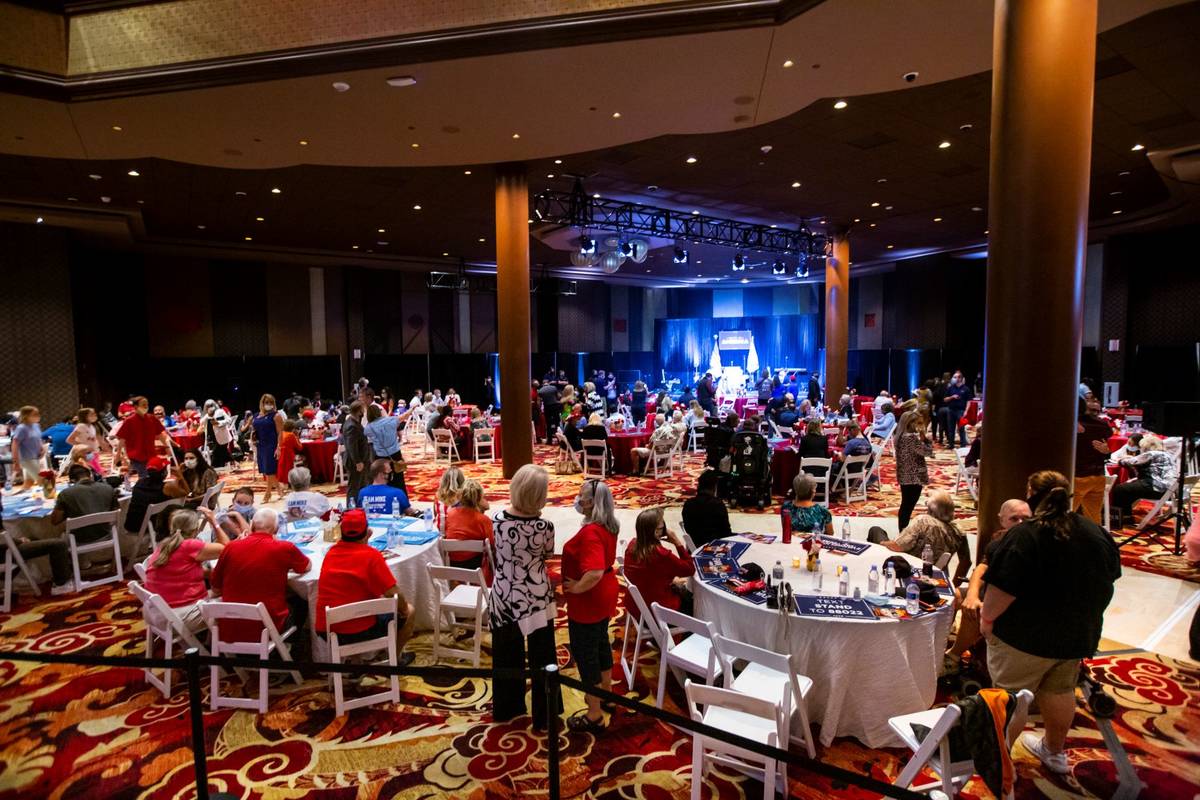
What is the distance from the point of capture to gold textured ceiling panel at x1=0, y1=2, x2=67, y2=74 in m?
6.30

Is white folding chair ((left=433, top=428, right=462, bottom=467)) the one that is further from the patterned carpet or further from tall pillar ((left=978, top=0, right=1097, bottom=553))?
tall pillar ((left=978, top=0, right=1097, bottom=553))

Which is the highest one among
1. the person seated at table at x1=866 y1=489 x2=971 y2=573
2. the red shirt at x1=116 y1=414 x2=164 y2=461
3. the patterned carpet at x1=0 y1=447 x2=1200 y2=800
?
the red shirt at x1=116 y1=414 x2=164 y2=461

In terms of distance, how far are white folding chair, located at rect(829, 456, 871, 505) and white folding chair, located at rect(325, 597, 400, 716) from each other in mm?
6770

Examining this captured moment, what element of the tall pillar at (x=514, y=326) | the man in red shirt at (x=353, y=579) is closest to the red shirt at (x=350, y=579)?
the man in red shirt at (x=353, y=579)

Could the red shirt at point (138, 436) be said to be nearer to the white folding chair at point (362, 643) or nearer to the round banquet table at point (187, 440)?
the round banquet table at point (187, 440)

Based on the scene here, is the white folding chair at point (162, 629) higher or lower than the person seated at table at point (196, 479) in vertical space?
lower

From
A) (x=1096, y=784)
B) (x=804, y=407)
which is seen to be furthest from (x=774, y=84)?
(x=804, y=407)

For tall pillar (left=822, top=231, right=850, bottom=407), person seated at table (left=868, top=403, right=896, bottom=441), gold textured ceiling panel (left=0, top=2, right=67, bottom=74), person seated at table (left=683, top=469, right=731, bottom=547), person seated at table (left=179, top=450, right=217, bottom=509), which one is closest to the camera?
person seated at table (left=683, top=469, right=731, bottom=547)

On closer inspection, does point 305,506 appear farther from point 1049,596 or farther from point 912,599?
point 1049,596

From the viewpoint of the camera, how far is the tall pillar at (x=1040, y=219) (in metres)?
3.88

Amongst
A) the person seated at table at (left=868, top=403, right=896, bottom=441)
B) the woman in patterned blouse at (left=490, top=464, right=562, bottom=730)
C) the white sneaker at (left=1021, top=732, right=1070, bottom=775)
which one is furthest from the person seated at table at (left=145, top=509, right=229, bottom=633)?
the person seated at table at (left=868, top=403, right=896, bottom=441)

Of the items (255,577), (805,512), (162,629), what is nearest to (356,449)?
(162,629)

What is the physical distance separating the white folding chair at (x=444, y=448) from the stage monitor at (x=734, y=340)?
16970 millimetres

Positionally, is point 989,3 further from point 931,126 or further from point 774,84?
point 931,126
